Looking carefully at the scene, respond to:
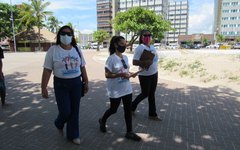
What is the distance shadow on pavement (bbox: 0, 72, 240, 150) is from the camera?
3.85m

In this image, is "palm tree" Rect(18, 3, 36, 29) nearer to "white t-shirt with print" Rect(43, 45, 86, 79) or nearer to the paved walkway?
the paved walkway

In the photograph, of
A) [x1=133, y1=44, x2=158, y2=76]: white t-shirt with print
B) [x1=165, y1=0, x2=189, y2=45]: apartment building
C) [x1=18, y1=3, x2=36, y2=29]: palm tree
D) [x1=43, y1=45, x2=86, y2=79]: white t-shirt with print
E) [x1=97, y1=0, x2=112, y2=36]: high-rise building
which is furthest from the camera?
[x1=165, y1=0, x2=189, y2=45]: apartment building

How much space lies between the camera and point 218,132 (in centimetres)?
439

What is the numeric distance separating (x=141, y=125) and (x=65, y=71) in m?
2.09

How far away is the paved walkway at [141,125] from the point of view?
3.83 m

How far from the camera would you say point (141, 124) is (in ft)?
15.6

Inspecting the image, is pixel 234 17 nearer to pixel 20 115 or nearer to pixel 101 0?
pixel 101 0

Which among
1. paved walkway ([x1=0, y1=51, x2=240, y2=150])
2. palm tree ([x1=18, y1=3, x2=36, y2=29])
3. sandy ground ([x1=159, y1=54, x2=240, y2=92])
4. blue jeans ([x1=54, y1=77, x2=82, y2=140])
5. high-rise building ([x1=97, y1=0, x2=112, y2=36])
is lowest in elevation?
paved walkway ([x1=0, y1=51, x2=240, y2=150])

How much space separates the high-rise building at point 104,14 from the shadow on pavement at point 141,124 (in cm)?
12703

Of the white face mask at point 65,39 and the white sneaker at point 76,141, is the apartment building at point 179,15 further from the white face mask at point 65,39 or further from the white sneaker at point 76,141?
the white face mask at point 65,39

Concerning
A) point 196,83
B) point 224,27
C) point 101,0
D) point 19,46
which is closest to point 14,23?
point 19,46

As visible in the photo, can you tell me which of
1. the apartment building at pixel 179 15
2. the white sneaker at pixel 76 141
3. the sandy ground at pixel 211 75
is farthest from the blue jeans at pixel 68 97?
the apartment building at pixel 179 15

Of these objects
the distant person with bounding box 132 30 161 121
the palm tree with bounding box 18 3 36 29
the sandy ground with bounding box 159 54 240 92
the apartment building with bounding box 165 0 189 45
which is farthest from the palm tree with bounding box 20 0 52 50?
the apartment building with bounding box 165 0 189 45

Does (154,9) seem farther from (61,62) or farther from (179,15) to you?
(61,62)
